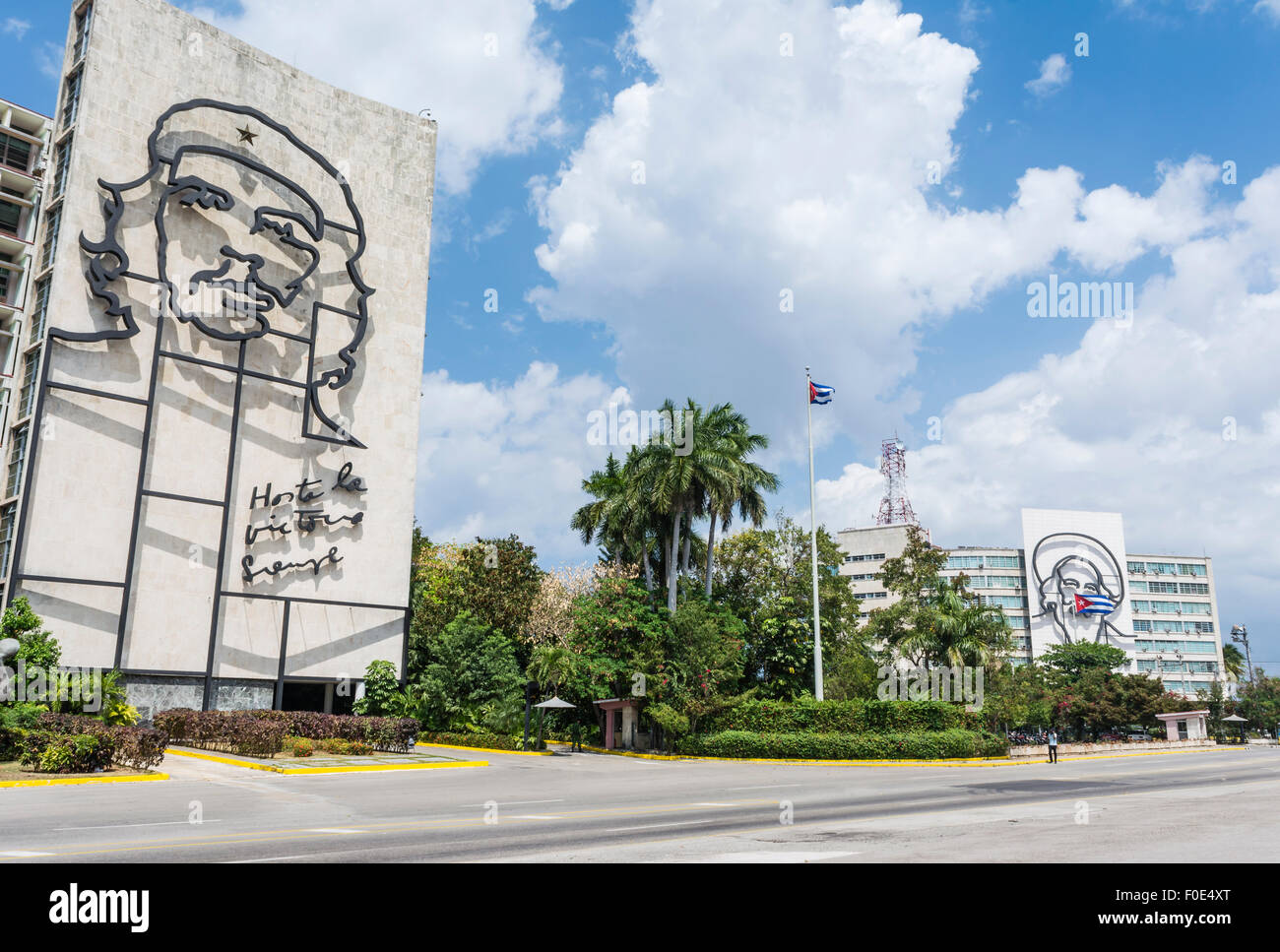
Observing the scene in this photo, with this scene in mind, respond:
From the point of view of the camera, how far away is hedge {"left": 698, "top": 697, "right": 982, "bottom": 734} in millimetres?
36656

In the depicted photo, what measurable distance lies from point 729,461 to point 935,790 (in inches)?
970

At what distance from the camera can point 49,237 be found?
3481 cm

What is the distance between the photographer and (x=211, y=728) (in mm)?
29938

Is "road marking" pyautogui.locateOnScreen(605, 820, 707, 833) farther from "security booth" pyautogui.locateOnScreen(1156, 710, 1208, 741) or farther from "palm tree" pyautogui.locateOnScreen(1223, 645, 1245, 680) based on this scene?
"palm tree" pyautogui.locateOnScreen(1223, 645, 1245, 680)

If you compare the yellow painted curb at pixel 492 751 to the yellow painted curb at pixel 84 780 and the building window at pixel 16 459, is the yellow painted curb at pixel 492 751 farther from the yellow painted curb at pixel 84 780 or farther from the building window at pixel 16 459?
the building window at pixel 16 459

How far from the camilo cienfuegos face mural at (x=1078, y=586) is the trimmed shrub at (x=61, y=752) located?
123049 millimetres

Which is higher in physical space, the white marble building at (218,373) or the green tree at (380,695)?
the white marble building at (218,373)

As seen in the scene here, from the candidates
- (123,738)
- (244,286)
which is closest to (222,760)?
(123,738)

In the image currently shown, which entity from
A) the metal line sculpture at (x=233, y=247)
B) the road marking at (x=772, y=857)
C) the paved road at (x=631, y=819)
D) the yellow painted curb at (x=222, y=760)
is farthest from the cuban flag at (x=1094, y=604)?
the road marking at (x=772, y=857)

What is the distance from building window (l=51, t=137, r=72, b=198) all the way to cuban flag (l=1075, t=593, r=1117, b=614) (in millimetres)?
122569

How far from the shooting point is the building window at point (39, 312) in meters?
33.8

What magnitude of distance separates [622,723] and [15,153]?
38.2 metres
